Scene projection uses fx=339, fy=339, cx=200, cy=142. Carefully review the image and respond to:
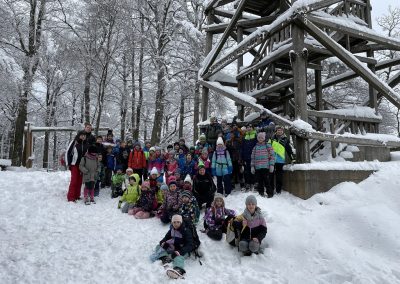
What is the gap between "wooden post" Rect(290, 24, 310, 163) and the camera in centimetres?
769

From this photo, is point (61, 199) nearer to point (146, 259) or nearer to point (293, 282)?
point (146, 259)

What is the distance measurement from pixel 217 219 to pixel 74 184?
13.9 ft

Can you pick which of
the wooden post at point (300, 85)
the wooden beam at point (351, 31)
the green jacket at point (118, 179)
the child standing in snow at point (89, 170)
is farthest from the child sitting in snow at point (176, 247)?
the wooden beam at point (351, 31)

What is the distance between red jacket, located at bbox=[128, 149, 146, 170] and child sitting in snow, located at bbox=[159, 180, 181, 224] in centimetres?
262

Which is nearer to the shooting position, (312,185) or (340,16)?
(312,185)

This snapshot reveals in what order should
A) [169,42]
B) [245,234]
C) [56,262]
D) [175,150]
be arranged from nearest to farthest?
[56,262] → [245,234] → [175,150] → [169,42]

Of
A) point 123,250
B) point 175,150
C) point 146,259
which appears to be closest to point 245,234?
point 146,259

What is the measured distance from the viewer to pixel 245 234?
5953 millimetres

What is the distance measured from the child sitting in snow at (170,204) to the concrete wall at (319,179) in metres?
2.64

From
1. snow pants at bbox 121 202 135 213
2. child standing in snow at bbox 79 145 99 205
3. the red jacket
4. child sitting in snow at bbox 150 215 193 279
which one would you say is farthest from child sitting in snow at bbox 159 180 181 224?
the red jacket

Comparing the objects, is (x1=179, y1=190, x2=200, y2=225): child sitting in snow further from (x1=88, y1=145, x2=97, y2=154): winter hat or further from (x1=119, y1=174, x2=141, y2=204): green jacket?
(x1=88, y1=145, x2=97, y2=154): winter hat

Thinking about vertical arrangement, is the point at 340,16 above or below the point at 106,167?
above

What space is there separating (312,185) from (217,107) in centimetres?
1268

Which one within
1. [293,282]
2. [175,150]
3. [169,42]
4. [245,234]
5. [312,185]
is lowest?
[293,282]
